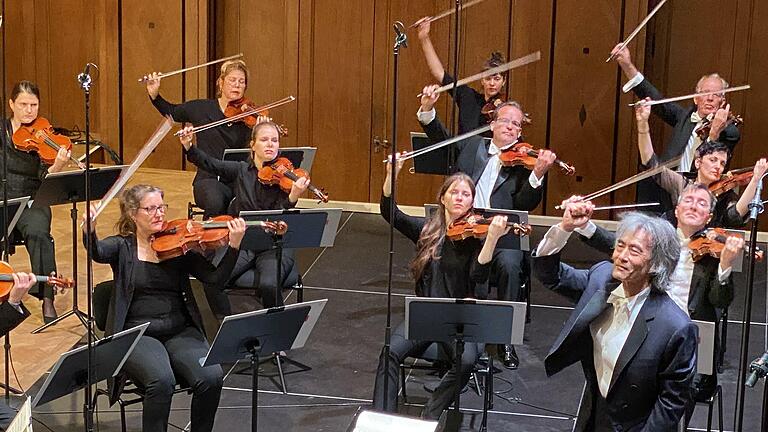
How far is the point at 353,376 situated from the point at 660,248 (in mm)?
2437

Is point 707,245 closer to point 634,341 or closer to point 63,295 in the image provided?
point 634,341

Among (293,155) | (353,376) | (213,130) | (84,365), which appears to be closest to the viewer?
(84,365)

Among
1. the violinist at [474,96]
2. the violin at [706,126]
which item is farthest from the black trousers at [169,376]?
the violin at [706,126]

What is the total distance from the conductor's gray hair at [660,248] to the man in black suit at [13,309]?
236 cm

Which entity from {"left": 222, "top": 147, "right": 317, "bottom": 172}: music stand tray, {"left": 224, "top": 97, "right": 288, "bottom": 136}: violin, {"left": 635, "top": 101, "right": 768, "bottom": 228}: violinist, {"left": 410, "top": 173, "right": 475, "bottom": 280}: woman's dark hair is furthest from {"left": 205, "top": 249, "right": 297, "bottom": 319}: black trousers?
{"left": 635, "top": 101, "right": 768, "bottom": 228}: violinist

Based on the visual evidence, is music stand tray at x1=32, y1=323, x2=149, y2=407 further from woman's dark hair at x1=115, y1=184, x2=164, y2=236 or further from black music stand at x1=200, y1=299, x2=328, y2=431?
woman's dark hair at x1=115, y1=184, x2=164, y2=236

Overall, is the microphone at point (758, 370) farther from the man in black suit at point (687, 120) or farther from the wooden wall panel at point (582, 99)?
the wooden wall panel at point (582, 99)

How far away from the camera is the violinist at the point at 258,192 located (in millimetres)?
6203

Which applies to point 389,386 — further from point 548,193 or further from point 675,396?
point 548,193

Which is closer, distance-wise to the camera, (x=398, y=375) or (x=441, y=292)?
(x=398, y=375)

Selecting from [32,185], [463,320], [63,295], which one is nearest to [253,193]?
[32,185]

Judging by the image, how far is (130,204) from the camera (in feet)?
16.8

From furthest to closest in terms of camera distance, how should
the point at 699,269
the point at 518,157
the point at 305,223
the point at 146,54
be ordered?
the point at 146,54 < the point at 518,157 < the point at 305,223 < the point at 699,269

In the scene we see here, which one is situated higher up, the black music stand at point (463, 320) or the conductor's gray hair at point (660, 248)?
the conductor's gray hair at point (660, 248)
